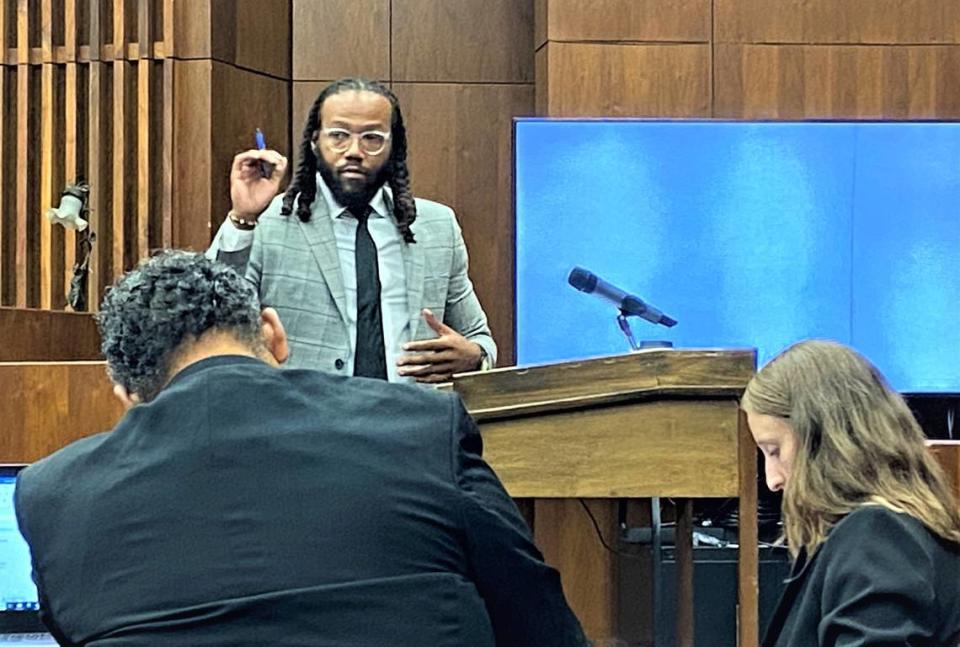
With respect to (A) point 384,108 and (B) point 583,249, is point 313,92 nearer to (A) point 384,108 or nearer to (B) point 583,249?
(B) point 583,249

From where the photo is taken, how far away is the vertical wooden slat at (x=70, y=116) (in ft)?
17.4

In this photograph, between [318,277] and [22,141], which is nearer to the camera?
[318,277]

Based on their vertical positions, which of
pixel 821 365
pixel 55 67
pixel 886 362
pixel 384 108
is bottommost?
pixel 886 362

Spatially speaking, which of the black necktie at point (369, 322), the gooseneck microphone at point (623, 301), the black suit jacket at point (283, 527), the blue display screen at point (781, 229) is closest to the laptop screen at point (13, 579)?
the black necktie at point (369, 322)

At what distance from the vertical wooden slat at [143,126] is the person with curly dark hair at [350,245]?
257cm

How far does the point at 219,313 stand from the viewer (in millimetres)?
1396

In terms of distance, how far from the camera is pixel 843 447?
5.70 ft

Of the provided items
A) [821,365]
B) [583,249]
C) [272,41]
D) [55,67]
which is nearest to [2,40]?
[55,67]

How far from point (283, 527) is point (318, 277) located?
144 centimetres

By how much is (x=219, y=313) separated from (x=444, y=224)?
1.43 meters

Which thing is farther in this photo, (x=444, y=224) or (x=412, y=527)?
(x=444, y=224)

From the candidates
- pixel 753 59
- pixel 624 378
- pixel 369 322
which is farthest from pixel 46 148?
pixel 624 378

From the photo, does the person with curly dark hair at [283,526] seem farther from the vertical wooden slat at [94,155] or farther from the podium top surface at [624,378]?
the vertical wooden slat at [94,155]

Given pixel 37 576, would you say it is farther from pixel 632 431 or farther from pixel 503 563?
pixel 632 431
